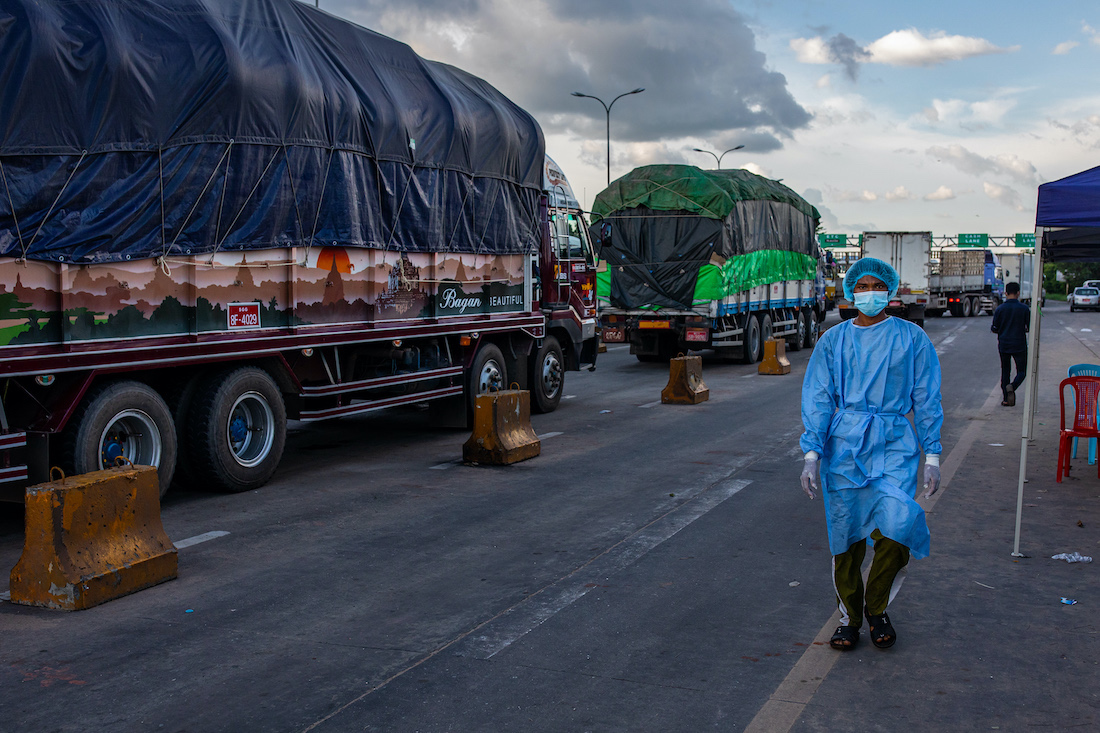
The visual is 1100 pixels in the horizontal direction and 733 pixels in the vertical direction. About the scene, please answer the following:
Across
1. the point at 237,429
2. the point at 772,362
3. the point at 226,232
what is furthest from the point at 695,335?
the point at 226,232

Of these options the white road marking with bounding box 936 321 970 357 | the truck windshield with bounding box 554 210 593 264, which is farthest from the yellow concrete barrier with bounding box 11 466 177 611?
the white road marking with bounding box 936 321 970 357

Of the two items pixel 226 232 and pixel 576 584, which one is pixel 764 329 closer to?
pixel 226 232

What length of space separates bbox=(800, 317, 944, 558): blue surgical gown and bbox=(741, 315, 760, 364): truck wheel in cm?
1760

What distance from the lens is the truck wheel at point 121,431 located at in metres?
7.05

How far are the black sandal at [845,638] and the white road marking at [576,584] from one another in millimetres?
1434

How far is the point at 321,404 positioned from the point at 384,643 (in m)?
5.06

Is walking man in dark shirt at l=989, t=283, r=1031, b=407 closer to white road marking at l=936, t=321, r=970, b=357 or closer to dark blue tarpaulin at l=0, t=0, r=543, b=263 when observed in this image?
dark blue tarpaulin at l=0, t=0, r=543, b=263

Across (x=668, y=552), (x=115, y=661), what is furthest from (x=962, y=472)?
(x=115, y=661)

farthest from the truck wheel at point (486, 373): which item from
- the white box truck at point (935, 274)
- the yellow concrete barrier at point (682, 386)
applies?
the white box truck at point (935, 274)

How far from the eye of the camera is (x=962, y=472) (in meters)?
9.48

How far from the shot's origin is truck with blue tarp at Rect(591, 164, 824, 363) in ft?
68.0

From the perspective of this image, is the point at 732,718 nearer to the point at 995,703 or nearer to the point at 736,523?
the point at 995,703

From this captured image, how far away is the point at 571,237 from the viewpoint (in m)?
14.6

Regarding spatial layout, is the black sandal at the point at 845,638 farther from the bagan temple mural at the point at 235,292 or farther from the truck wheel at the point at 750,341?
the truck wheel at the point at 750,341
